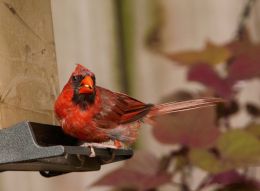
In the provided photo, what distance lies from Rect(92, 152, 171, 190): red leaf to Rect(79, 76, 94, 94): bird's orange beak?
0.57 metres

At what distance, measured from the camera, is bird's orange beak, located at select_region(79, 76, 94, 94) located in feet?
5.59

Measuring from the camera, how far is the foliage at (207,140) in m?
2.17

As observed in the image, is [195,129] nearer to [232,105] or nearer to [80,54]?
[232,105]

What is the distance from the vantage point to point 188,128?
2230 millimetres

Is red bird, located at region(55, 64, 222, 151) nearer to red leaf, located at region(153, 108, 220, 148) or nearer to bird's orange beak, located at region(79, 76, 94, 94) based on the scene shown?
bird's orange beak, located at region(79, 76, 94, 94)

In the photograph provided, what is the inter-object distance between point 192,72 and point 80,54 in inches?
23.0

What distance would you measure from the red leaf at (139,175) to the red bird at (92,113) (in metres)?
0.33

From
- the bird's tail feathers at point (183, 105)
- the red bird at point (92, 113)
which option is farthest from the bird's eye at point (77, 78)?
the bird's tail feathers at point (183, 105)

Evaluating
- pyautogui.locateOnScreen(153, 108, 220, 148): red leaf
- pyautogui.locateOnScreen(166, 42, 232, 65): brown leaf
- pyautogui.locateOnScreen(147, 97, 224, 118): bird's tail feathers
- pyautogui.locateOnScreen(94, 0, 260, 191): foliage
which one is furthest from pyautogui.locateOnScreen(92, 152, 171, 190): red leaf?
pyautogui.locateOnScreen(166, 42, 232, 65): brown leaf

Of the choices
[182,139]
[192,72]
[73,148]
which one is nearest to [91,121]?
[73,148]

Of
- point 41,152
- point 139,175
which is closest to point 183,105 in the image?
point 139,175

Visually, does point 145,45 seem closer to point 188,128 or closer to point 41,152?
point 188,128

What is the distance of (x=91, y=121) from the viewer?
1.75 meters

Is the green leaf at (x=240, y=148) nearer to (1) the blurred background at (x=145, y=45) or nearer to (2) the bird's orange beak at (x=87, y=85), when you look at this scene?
(1) the blurred background at (x=145, y=45)
